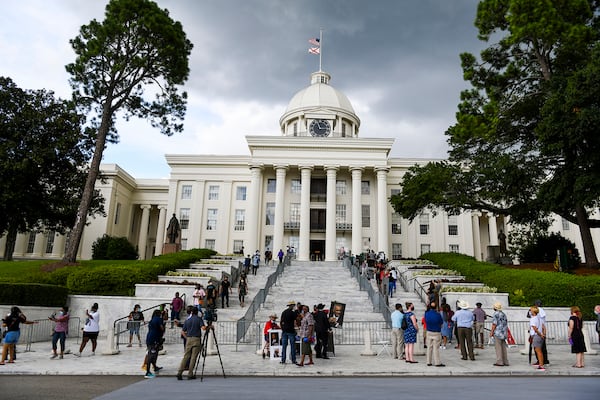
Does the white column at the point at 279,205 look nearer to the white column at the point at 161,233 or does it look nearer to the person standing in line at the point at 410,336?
the white column at the point at 161,233

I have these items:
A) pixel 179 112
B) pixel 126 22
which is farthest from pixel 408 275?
pixel 126 22

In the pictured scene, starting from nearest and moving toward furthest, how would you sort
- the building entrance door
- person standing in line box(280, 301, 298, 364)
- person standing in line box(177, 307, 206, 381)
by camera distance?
person standing in line box(177, 307, 206, 381), person standing in line box(280, 301, 298, 364), the building entrance door

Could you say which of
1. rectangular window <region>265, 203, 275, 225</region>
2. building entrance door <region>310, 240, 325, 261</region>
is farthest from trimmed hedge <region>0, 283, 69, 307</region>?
building entrance door <region>310, 240, 325, 261</region>

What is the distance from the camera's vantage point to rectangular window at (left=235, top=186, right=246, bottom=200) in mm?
49844

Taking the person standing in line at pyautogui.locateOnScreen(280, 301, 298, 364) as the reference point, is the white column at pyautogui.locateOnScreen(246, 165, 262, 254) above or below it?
above

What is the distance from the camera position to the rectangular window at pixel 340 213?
149ft

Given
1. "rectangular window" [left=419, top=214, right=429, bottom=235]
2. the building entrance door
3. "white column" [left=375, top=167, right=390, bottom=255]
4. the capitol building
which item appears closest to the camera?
"white column" [left=375, top=167, right=390, bottom=255]

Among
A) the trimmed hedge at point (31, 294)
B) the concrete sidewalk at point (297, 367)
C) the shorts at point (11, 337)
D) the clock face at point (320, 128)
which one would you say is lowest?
the concrete sidewalk at point (297, 367)

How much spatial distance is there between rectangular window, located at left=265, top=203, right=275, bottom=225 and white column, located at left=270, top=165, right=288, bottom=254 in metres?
2.42

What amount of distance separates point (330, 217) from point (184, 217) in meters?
18.4

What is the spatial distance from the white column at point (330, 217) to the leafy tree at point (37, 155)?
72.8ft

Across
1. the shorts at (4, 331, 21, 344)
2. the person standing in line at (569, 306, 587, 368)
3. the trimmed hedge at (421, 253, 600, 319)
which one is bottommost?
the shorts at (4, 331, 21, 344)

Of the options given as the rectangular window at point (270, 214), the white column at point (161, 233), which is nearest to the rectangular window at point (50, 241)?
the white column at point (161, 233)

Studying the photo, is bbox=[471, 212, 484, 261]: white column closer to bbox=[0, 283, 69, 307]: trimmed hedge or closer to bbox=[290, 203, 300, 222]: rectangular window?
bbox=[290, 203, 300, 222]: rectangular window
